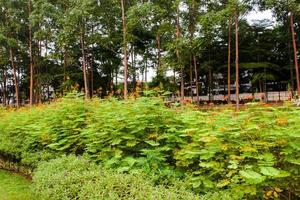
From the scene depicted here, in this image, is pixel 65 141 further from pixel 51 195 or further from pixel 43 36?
pixel 43 36

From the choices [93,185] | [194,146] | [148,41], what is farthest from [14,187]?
[148,41]

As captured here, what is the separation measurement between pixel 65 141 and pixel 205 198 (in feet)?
13.8

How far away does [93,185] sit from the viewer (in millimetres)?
4699

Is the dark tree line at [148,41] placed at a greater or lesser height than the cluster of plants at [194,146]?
greater

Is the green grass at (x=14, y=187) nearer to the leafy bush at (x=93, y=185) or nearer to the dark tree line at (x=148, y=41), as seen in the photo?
the leafy bush at (x=93, y=185)

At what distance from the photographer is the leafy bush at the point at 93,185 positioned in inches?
168

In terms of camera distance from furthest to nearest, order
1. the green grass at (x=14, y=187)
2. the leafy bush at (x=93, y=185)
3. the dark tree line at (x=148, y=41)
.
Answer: the dark tree line at (x=148, y=41) < the green grass at (x=14, y=187) < the leafy bush at (x=93, y=185)

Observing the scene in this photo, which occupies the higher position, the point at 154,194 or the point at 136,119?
the point at 136,119

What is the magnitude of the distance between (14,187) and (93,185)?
5152 mm

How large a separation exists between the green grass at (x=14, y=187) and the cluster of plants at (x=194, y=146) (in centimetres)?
109

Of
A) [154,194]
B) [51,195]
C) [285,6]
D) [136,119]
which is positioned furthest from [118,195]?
[285,6]

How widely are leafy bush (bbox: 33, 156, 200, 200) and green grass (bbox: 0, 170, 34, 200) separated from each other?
2.42 metres

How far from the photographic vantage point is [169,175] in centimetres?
512

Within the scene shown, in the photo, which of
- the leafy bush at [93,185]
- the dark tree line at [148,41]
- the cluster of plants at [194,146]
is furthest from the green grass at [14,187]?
the dark tree line at [148,41]
